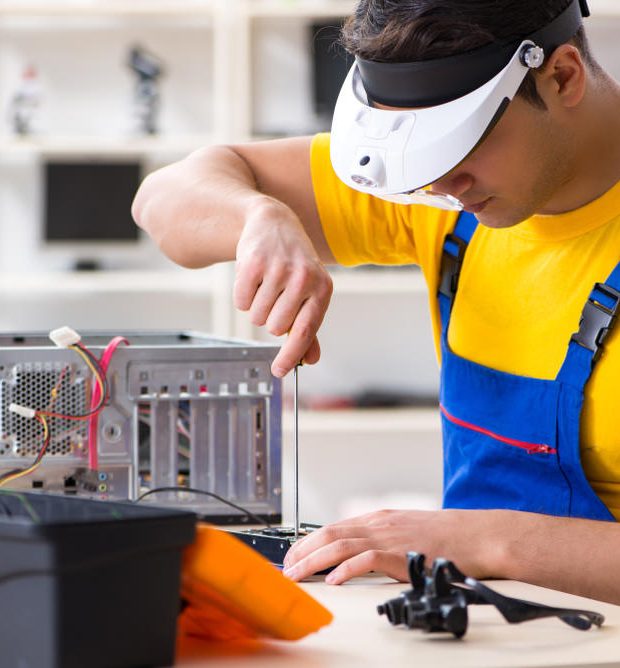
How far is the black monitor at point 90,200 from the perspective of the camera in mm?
3635

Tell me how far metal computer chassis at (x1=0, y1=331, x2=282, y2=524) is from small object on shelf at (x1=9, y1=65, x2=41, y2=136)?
2247 millimetres

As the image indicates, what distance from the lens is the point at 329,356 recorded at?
372cm

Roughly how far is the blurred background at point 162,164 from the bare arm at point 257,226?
5.71ft

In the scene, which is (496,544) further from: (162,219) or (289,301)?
(162,219)

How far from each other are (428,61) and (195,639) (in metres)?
0.69

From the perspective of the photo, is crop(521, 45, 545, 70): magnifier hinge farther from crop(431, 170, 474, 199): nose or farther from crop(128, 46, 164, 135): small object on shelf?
crop(128, 46, 164, 135): small object on shelf

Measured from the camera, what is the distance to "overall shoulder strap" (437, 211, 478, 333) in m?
1.59

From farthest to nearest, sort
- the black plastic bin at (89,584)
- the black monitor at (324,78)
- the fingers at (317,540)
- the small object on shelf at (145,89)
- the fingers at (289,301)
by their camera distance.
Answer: the black monitor at (324,78), the small object on shelf at (145,89), the fingers at (289,301), the fingers at (317,540), the black plastic bin at (89,584)

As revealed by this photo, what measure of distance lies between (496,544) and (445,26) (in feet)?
1.88

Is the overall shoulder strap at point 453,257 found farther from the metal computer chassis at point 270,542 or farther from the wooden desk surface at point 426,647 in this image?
the wooden desk surface at point 426,647

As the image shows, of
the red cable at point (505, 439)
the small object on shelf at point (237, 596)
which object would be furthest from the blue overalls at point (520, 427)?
the small object on shelf at point (237, 596)

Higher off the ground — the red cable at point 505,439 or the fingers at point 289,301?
the fingers at point 289,301

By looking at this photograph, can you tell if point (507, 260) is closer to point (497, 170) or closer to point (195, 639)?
point (497, 170)

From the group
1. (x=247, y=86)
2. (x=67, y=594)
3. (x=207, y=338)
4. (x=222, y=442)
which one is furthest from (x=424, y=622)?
(x=247, y=86)
